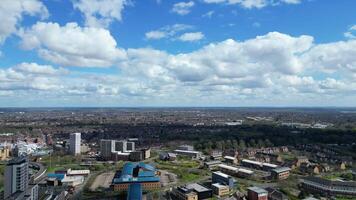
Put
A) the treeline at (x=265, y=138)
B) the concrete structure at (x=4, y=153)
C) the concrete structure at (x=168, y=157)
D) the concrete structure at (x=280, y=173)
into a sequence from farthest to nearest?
1. the treeline at (x=265, y=138)
2. the concrete structure at (x=4, y=153)
3. the concrete structure at (x=168, y=157)
4. the concrete structure at (x=280, y=173)

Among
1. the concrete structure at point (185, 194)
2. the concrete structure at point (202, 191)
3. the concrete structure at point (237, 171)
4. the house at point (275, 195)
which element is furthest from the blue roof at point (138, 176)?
the house at point (275, 195)

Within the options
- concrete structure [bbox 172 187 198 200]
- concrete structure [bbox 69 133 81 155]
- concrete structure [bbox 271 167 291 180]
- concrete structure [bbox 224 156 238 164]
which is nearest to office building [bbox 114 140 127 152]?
concrete structure [bbox 69 133 81 155]

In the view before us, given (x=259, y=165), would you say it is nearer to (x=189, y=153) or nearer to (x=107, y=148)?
Answer: (x=189, y=153)

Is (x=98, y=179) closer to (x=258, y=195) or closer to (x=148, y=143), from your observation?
(x=258, y=195)

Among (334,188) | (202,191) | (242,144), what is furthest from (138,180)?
(242,144)

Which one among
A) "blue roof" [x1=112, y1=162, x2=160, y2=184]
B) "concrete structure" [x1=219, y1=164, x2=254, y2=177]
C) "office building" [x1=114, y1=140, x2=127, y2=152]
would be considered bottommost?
"concrete structure" [x1=219, y1=164, x2=254, y2=177]

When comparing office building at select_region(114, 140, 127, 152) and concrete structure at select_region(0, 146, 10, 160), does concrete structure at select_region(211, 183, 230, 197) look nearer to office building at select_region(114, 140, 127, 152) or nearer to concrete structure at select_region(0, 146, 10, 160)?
office building at select_region(114, 140, 127, 152)

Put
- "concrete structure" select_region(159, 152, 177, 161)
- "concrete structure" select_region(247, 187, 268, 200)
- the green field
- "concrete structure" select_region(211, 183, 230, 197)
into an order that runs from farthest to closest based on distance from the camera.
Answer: "concrete structure" select_region(159, 152, 177, 161)
the green field
"concrete structure" select_region(211, 183, 230, 197)
"concrete structure" select_region(247, 187, 268, 200)

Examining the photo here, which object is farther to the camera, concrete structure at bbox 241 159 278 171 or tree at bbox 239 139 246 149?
tree at bbox 239 139 246 149

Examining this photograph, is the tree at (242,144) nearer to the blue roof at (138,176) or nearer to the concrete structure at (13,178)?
the blue roof at (138,176)
